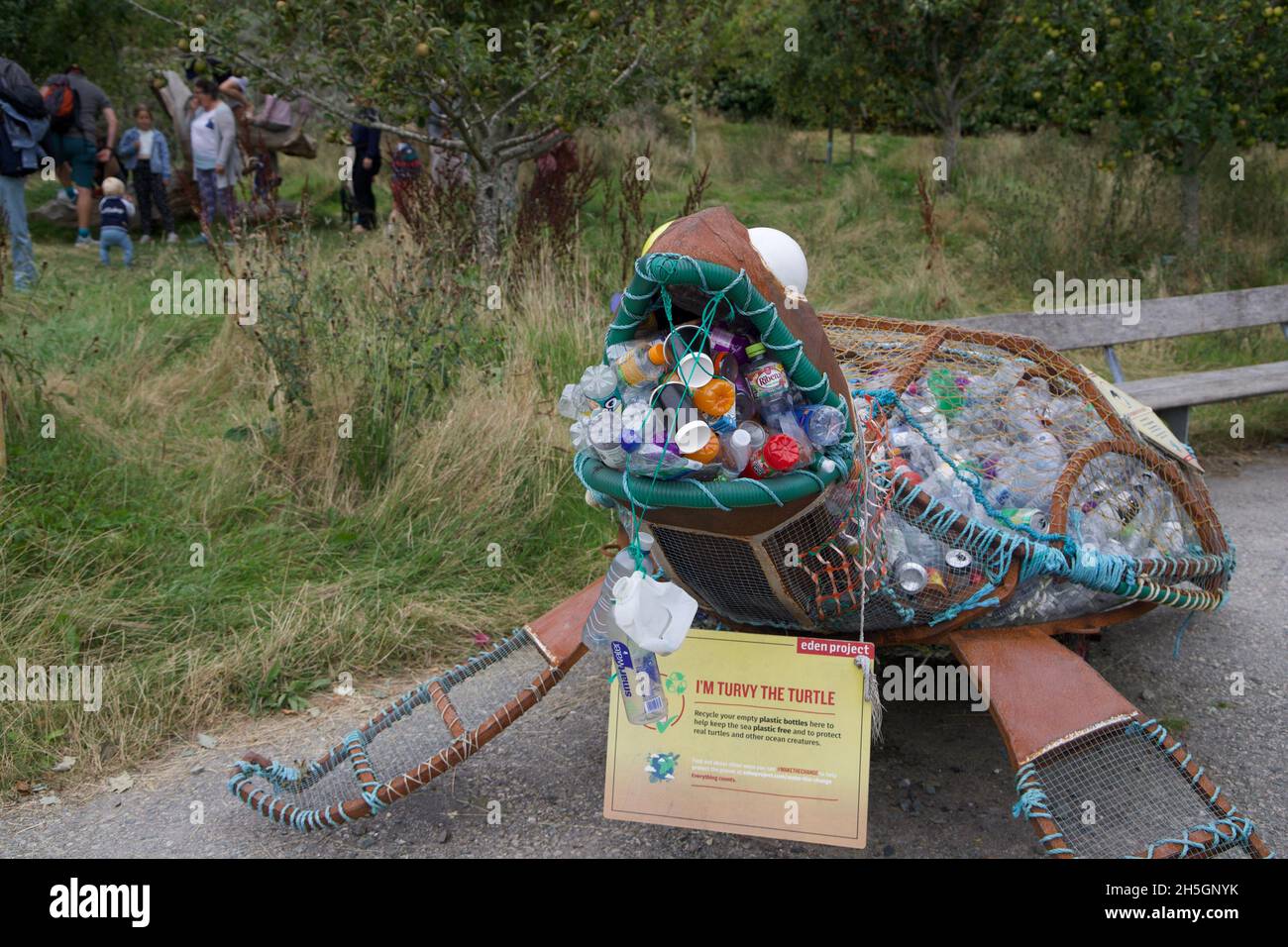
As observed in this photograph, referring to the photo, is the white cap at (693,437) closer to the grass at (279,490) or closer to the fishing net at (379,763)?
the fishing net at (379,763)

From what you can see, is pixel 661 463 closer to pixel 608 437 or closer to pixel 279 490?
pixel 608 437

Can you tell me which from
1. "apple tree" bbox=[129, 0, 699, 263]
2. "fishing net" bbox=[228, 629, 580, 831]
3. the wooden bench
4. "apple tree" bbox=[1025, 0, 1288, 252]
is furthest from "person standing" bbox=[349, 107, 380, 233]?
"fishing net" bbox=[228, 629, 580, 831]

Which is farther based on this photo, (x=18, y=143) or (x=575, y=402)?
(x=18, y=143)

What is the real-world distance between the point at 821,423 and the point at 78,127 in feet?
27.8

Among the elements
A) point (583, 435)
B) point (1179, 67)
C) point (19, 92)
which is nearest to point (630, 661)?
point (583, 435)

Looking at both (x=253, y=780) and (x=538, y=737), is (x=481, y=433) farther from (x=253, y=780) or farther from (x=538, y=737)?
(x=253, y=780)

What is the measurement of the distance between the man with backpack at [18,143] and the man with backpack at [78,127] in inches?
53.6

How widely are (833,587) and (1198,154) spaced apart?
7.03 meters

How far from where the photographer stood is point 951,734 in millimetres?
3293

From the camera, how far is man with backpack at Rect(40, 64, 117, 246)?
8.66 meters

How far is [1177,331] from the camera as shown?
6.13 meters

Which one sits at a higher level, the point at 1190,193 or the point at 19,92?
the point at 19,92

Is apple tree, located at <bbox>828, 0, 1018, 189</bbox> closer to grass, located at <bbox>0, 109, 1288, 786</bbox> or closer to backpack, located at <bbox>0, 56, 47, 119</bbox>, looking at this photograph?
grass, located at <bbox>0, 109, 1288, 786</bbox>

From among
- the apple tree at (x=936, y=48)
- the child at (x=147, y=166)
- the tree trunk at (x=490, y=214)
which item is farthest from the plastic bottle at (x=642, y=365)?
the apple tree at (x=936, y=48)
